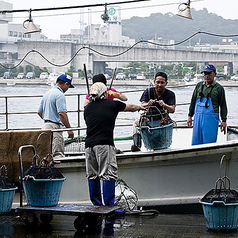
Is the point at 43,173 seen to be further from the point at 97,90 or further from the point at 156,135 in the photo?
the point at 156,135

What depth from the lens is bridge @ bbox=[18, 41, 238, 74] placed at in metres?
49.7

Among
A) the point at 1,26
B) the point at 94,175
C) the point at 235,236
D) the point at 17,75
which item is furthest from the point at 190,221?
the point at 1,26

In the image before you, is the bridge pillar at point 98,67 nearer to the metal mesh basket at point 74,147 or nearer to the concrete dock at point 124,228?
the metal mesh basket at point 74,147

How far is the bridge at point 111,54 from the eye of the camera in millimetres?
49688

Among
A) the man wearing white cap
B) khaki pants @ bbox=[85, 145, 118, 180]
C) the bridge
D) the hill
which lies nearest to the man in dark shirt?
the man wearing white cap

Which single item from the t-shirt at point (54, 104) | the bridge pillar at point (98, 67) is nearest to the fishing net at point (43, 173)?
the t-shirt at point (54, 104)

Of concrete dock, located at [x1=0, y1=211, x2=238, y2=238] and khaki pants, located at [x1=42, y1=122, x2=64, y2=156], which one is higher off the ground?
khaki pants, located at [x1=42, y1=122, x2=64, y2=156]

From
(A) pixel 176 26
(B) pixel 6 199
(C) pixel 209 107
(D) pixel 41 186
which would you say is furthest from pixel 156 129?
(A) pixel 176 26

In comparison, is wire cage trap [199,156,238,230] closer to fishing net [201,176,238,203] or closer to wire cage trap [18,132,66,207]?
fishing net [201,176,238,203]

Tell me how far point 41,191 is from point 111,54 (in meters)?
47.1

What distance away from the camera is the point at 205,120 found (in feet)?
21.2

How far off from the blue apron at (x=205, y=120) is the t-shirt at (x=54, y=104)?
1.79m

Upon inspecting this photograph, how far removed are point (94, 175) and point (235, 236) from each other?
1.65 meters

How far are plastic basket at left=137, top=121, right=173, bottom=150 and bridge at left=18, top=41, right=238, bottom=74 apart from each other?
39.8m
